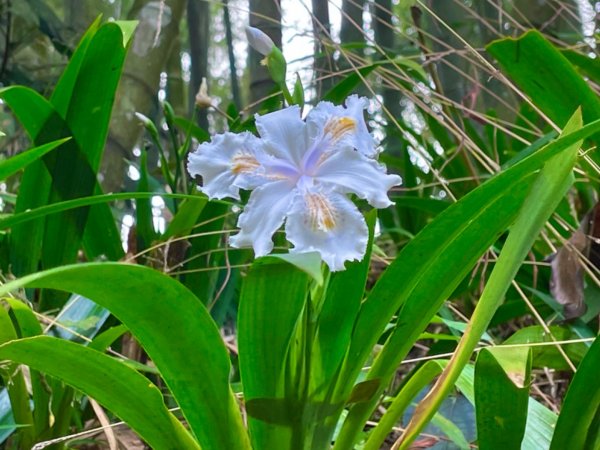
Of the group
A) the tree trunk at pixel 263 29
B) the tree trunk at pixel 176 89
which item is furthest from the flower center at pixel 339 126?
the tree trunk at pixel 176 89

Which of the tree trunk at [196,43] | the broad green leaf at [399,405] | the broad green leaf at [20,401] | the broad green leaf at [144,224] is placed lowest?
the broad green leaf at [20,401]

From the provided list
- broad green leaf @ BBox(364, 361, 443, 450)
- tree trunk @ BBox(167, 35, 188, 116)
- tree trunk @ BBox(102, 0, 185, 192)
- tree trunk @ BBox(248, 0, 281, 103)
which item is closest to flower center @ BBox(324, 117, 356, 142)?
broad green leaf @ BBox(364, 361, 443, 450)

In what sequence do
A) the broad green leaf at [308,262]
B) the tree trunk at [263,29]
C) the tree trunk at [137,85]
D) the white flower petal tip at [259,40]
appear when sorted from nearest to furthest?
the broad green leaf at [308,262] < the white flower petal tip at [259,40] < the tree trunk at [263,29] < the tree trunk at [137,85]

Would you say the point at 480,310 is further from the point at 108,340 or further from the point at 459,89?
the point at 459,89

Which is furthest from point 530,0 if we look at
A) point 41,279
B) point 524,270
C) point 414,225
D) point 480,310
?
point 41,279

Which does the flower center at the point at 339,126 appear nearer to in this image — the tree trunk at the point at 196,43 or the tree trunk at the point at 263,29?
the tree trunk at the point at 263,29

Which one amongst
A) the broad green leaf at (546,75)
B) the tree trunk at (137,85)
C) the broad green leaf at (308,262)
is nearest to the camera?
the broad green leaf at (308,262)

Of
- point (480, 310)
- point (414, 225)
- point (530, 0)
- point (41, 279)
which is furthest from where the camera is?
point (530, 0)

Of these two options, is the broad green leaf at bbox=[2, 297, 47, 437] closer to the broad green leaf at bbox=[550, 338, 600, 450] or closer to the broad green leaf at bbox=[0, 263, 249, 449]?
the broad green leaf at bbox=[0, 263, 249, 449]
